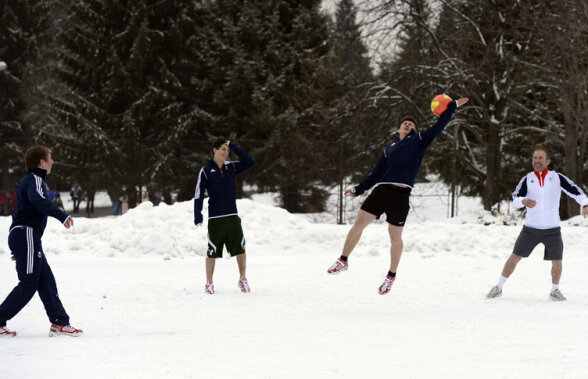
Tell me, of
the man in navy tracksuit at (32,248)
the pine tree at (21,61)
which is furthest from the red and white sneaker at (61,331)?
the pine tree at (21,61)

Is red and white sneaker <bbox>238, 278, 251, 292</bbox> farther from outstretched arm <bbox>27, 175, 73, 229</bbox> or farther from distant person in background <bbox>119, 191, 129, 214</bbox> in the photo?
distant person in background <bbox>119, 191, 129, 214</bbox>

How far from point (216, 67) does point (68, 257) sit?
1813cm

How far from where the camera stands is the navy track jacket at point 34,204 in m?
6.02

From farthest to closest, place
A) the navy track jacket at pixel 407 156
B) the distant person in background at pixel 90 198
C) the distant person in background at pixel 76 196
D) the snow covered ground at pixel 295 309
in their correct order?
the distant person in background at pixel 76 196
the distant person in background at pixel 90 198
the navy track jacket at pixel 407 156
the snow covered ground at pixel 295 309

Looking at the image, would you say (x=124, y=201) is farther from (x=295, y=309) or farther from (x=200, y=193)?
(x=295, y=309)

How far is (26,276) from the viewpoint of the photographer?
609 cm

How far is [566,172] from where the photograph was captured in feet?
66.2

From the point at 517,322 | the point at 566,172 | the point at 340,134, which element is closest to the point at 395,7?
the point at 340,134

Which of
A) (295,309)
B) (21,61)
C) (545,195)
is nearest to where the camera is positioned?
(295,309)

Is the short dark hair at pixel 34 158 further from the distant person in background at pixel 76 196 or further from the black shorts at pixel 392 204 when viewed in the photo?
the distant person in background at pixel 76 196

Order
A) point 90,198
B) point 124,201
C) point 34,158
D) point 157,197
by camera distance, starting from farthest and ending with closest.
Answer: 1. point 90,198
2. point 157,197
3. point 124,201
4. point 34,158

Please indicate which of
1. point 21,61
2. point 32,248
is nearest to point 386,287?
point 32,248

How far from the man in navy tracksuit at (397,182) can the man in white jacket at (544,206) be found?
145 cm

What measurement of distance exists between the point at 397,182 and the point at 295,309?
6.42 feet
